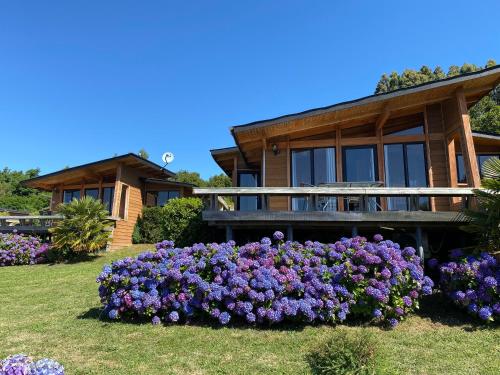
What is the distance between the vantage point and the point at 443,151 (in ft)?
34.8

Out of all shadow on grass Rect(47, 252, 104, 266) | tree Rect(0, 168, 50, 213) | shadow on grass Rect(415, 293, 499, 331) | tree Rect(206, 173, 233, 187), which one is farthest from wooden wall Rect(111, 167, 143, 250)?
tree Rect(206, 173, 233, 187)

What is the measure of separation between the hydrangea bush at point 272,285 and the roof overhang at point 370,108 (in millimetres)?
4703

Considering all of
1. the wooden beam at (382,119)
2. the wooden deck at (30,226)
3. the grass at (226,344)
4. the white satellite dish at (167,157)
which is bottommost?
the grass at (226,344)

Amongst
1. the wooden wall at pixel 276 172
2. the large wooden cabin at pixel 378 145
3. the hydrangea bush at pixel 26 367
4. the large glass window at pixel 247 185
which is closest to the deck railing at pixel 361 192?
the large wooden cabin at pixel 378 145

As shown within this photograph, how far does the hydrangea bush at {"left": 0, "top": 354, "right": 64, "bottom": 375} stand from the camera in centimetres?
249

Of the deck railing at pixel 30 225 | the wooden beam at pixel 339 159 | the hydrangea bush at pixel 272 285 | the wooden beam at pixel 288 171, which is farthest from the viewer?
the deck railing at pixel 30 225

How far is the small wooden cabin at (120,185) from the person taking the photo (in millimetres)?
17828

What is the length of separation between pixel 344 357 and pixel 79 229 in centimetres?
1226

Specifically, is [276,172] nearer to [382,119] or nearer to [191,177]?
[382,119]

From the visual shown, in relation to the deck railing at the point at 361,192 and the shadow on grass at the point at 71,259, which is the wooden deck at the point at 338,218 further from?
the shadow on grass at the point at 71,259

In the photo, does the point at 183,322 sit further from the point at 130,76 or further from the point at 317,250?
the point at 130,76

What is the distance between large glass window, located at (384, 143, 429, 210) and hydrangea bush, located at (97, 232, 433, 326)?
15.9 ft

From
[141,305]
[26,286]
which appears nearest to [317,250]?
[141,305]

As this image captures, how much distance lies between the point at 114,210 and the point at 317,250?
41.5 feet
